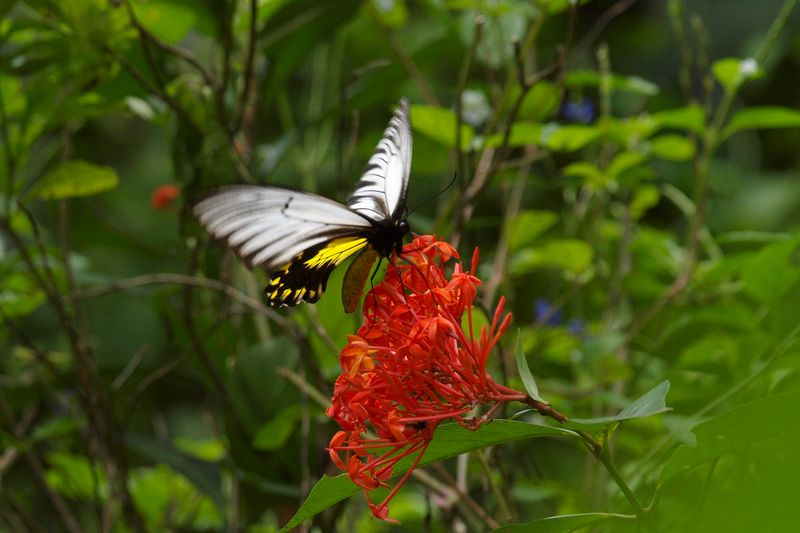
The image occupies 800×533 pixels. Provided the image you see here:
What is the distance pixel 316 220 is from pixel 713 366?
0.63 meters

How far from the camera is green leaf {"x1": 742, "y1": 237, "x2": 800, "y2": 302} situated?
3.70 ft

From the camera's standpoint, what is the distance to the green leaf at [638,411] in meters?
0.57

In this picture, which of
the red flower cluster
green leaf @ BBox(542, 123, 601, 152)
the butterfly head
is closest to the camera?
the red flower cluster

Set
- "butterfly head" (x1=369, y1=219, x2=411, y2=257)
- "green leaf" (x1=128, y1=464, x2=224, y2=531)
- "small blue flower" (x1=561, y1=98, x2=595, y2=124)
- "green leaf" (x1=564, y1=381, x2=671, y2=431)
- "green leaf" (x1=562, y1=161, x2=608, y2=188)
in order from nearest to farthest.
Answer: "green leaf" (x1=564, y1=381, x2=671, y2=431) → "butterfly head" (x1=369, y1=219, x2=411, y2=257) → "green leaf" (x1=562, y1=161, x2=608, y2=188) → "green leaf" (x1=128, y1=464, x2=224, y2=531) → "small blue flower" (x1=561, y1=98, x2=595, y2=124)

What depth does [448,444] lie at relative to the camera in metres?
0.67

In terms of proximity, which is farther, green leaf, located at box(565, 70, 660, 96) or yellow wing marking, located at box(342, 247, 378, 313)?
green leaf, located at box(565, 70, 660, 96)

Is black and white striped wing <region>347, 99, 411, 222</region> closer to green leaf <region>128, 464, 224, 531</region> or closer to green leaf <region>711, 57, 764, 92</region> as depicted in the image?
green leaf <region>711, 57, 764, 92</region>

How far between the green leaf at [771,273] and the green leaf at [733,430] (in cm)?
53

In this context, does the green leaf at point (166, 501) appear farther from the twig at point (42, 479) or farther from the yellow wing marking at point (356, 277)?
the yellow wing marking at point (356, 277)

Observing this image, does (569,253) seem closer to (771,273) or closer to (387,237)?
(771,273)

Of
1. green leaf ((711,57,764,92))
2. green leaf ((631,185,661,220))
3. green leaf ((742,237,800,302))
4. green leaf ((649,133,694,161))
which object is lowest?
green leaf ((631,185,661,220))

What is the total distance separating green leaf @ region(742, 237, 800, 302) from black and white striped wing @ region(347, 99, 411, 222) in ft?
1.63

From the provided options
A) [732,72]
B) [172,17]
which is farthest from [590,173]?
[172,17]

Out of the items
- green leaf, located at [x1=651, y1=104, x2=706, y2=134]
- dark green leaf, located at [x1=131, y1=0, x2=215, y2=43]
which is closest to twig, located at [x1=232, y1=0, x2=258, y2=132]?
dark green leaf, located at [x1=131, y1=0, x2=215, y2=43]
